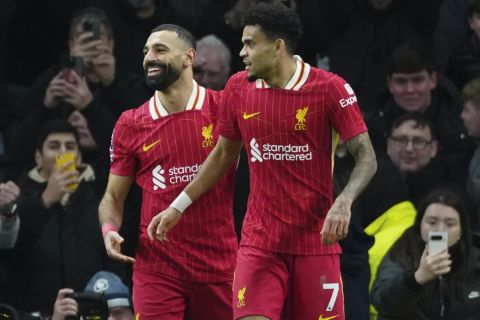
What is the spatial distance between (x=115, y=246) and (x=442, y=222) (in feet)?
7.67

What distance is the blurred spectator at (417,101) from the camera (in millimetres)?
11383

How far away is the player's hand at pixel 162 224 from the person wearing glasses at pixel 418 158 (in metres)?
3.15

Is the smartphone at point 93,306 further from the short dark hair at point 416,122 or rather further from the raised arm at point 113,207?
the short dark hair at point 416,122

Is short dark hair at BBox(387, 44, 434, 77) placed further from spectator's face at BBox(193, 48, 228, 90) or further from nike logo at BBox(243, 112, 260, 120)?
nike logo at BBox(243, 112, 260, 120)

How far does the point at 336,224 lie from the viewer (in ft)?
24.4

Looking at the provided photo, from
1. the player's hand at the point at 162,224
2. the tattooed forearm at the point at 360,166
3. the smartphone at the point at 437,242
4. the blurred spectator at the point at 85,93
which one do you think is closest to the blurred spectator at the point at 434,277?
the smartphone at the point at 437,242

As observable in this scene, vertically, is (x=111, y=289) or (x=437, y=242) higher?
(x=437, y=242)

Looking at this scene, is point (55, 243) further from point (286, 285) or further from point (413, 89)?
point (413, 89)

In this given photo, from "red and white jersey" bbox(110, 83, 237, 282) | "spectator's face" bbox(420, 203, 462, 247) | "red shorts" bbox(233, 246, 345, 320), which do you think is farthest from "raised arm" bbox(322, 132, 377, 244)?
"spectator's face" bbox(420, 203, 462, 247)

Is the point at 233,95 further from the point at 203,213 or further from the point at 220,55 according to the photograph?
the point at 220,55

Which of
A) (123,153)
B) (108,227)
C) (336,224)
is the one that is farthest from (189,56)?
(336,224)

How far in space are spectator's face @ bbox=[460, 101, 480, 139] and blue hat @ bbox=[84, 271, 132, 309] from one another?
9.33 ft

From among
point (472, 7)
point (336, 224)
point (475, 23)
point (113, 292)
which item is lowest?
point (113, 292)

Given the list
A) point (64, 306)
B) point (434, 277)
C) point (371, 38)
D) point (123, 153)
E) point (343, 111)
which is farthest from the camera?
point (371, 38)
